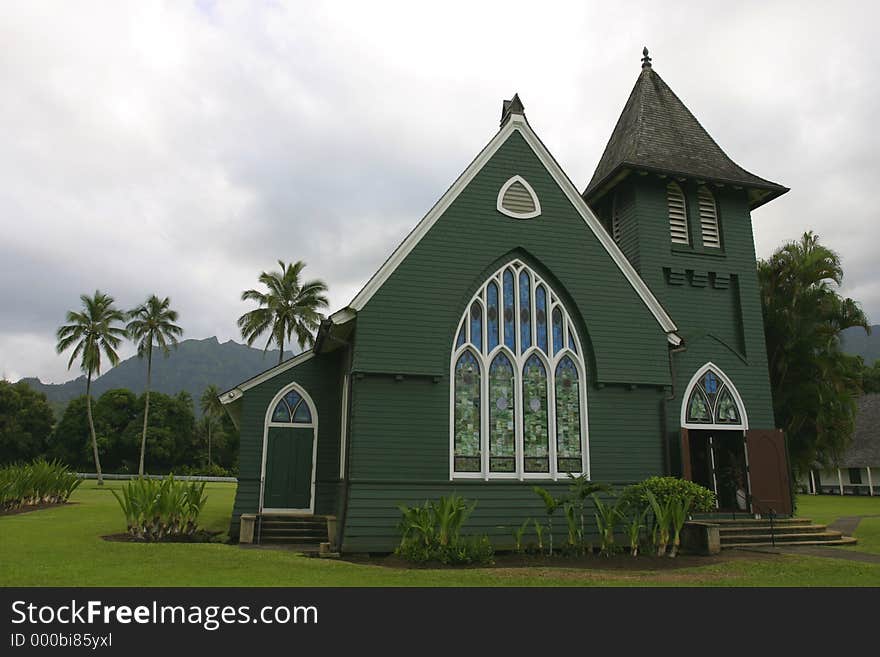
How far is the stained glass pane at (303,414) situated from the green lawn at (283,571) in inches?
173

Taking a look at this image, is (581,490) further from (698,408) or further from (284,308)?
(284,308)

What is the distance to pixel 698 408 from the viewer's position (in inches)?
690

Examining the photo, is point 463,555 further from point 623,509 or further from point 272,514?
point 272,514

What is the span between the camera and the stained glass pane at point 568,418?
14.7 meters

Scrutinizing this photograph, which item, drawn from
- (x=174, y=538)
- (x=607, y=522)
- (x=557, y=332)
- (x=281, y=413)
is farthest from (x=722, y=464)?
(x=174, y=538)

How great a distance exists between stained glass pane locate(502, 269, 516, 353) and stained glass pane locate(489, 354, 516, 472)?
0.37 metres

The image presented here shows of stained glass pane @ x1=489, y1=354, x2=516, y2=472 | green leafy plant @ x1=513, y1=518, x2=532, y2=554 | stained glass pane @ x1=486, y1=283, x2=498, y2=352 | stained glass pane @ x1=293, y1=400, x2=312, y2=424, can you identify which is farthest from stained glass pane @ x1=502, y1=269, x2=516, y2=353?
stained glass pane @ x1=293, y1=400, x2=312, y2=424

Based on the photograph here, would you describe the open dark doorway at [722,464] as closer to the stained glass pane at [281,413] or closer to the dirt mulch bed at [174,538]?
the stained glass pane at [281,413]

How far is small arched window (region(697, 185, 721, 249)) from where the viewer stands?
64.6ft

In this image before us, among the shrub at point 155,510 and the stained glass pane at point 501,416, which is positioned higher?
the stained glass pane at point 501,416

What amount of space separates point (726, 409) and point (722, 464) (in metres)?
2.29

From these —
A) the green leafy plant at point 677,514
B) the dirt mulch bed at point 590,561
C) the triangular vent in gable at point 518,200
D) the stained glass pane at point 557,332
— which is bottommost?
the dirt mulch bed at point 590,561

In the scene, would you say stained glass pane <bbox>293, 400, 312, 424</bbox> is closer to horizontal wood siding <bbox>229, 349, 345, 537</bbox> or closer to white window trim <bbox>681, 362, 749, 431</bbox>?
horizontal wood siding <bbox>229, 349, 345, 537</bbox>

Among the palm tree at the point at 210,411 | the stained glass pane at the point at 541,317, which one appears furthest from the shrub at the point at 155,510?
the palm tree at the point at 210,411
